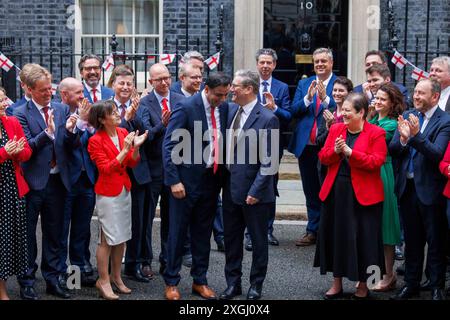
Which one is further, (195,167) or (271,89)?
(271,89)

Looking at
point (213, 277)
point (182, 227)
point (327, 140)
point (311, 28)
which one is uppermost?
point (311, 28)

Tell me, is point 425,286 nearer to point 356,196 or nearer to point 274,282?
point 356,196

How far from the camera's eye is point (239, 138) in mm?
7164

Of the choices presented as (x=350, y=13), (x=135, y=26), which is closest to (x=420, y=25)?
(x=350, y=13)

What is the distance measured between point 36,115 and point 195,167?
136cm

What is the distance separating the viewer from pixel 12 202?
697 centimetres

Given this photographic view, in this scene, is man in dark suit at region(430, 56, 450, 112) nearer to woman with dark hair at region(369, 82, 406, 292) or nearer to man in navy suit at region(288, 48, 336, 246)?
woman with dark hair at region(369, 82, 406, 292)

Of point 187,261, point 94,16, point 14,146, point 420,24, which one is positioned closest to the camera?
point 14,146

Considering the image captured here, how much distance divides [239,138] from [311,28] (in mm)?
6219

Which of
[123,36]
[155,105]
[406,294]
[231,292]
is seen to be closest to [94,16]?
[123,36]

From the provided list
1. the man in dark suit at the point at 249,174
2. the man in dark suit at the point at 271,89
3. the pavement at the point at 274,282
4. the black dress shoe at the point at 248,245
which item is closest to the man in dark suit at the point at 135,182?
the pavement at the point at 274,282

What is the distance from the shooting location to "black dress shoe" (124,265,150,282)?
7895 millimetres

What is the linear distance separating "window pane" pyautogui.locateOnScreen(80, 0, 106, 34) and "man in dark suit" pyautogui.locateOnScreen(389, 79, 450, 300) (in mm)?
6896

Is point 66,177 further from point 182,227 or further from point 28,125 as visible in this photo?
point 182,227
